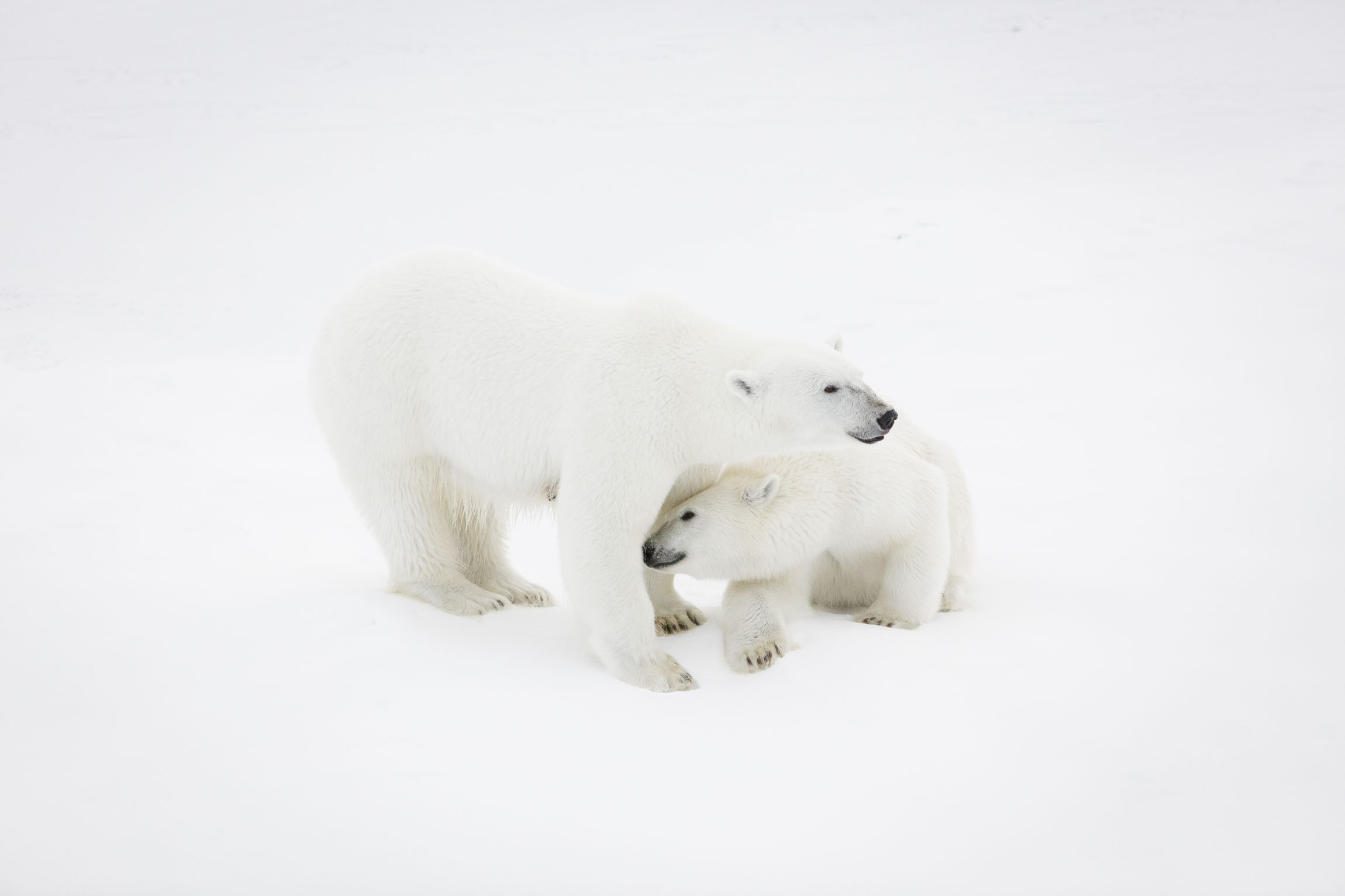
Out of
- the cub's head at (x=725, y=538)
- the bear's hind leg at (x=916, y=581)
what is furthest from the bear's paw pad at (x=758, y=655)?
the bear's hind leg at (x=916, y=581)

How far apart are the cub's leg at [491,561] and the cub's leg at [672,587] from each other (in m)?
0.58

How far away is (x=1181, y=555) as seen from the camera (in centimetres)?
529

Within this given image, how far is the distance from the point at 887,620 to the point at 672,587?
0.86 metres

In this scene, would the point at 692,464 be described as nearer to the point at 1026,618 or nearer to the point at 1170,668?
the point at 1026,618

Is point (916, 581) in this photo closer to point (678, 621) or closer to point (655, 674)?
point (678, 621)

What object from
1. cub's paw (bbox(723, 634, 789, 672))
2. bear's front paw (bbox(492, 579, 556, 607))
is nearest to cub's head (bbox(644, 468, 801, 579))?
cub's paw (bbox(723, 634, 789, 672))

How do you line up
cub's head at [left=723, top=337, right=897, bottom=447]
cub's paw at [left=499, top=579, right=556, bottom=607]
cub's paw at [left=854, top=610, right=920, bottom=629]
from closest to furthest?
cub's head at [left=723, top=337, right=897, bottom=447] < cub's paw at [left=854, top=610, right=920, bottom=629] < cub's paw at [left=499, top=579, right=556, bottom=607]

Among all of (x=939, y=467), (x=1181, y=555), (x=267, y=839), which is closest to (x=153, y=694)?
(x=267, y=839)

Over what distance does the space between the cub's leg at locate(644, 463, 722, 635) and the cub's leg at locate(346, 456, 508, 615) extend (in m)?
0.65

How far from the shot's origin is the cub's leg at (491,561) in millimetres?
4855

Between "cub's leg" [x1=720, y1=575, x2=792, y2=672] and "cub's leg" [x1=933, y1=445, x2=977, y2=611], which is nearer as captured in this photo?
"cub's leg" [x1=720, y1=575, x2=792, y2=672]

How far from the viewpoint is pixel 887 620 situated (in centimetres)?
447

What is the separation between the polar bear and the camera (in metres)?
4.23

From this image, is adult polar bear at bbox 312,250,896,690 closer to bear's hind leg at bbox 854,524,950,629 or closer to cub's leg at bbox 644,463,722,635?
cub's leg at bbox 644,463,722,635
